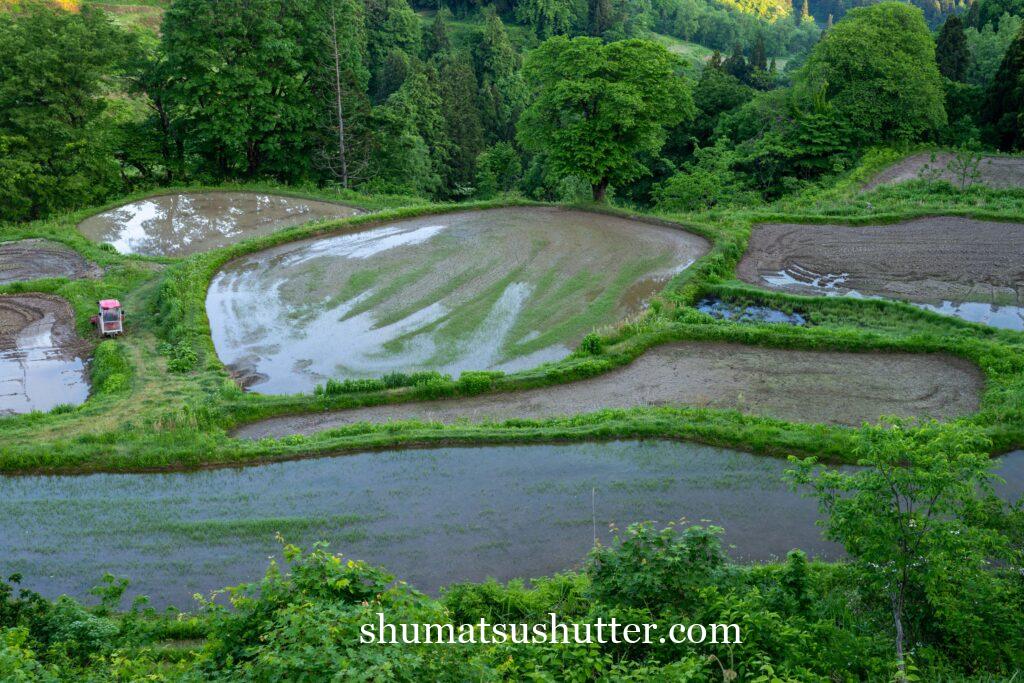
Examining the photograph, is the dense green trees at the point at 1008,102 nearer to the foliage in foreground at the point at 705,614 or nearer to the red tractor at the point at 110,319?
the foliage in foreground at the point at 705,614

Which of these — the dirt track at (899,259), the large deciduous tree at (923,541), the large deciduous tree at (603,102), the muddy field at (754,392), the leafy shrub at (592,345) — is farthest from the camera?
the large deciduous tree at (603,102)

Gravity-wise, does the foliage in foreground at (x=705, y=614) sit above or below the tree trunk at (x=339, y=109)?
below

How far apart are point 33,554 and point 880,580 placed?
12.2 m

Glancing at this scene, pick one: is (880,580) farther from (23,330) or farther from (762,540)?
(23,330)

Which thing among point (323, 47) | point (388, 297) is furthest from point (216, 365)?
point (323, 47)

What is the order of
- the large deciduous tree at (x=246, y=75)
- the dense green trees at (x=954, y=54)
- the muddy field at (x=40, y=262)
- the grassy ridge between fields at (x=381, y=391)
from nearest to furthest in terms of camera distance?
the grassy ridge between fields at (x=381, y=391) → the muddy field at (x=40, y=262) → the large deciduous tree at (x=246, y=75) → the dense green trees at (x=954, y=54)

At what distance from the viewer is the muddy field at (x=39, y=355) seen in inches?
763

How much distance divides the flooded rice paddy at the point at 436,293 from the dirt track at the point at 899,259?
2563 millimetres

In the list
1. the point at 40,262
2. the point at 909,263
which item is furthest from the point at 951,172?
the point at 40,262

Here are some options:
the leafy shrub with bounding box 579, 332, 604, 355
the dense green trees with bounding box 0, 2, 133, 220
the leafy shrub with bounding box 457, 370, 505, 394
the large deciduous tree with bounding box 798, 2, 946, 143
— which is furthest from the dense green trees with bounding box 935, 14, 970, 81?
the dense green trees with bounding box 0, 2, 133, 220

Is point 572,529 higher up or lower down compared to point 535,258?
lower down

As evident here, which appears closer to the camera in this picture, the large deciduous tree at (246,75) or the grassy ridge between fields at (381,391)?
the grassy ridge between fields at (381,391)

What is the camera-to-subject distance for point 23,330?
894 inches

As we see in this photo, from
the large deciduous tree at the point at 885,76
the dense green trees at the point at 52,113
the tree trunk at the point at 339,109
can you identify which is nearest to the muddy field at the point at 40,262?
the dense green trees at the point at 52,113
